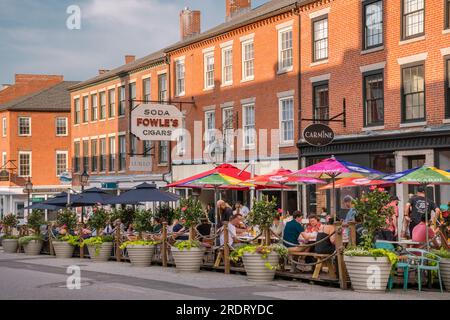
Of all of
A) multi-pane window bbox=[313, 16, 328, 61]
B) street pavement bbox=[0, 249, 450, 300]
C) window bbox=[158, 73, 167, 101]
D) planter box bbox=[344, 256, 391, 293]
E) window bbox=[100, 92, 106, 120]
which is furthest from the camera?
window bbox=[100, 92, 106, 120]

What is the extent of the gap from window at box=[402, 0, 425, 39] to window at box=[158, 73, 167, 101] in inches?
733

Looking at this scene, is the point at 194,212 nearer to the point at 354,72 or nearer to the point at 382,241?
the point at 382,241

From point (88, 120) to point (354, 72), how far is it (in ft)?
93.6

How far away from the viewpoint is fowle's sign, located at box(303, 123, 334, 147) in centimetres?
2761

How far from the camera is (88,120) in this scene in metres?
54.8

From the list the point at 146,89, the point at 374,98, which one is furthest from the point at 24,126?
the point at 374,98

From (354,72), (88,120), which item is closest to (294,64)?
(354,72)

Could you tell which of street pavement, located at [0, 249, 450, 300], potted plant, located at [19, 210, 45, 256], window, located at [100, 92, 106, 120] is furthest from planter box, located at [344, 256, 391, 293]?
window, located at [100, 92, 106, 120]

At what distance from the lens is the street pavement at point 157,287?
14641 millimetres

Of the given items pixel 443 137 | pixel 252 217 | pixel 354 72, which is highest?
pixel 354 72

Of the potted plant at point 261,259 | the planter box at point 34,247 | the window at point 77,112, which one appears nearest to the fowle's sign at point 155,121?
Result: the planter box at point 34,247

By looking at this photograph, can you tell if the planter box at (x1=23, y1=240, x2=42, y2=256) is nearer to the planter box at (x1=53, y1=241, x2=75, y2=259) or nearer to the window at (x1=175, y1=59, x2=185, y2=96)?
the planter box at (x1=53, y1=241, x2=75, y2=259)

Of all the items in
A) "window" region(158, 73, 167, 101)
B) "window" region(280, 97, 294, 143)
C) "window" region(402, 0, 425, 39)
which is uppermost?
"window" region(402, 0, 425, 39)

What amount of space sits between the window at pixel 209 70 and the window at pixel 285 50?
19.5 ft
